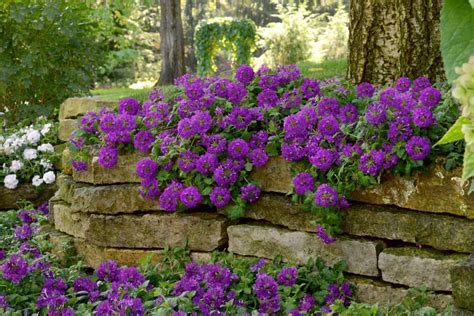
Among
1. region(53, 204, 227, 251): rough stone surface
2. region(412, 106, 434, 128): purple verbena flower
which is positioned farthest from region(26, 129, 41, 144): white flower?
region(412, 106, 434, 128): purple verbena flower

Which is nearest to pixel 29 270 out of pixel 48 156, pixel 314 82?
pixel 314 82

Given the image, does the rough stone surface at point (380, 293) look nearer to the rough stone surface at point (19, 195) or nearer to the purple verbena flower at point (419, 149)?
the purple verbena flower at point (419, 149)

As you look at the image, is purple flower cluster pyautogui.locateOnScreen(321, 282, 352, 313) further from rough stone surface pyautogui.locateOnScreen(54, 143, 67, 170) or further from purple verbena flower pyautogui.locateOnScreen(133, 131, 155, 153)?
rough stone surface pyautogui.locateOnScreen(54, 143, 67, 170)

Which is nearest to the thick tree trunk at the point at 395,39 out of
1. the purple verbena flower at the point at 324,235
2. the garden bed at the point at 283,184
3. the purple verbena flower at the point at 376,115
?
the garden bed at the point at 283,184

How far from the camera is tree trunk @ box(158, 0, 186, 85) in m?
11.4

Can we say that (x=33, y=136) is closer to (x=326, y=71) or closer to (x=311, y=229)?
(x=311, y=229)

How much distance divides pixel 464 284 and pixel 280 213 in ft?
4.09

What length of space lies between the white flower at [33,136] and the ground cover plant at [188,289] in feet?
9.12

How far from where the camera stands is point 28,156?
570 cm

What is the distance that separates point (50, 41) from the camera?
7.58m

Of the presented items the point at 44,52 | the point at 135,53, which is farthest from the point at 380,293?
the point at 135,53

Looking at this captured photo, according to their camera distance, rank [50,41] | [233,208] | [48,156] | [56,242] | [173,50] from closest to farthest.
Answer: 1. [233,208]
2. [56,242]
3. [48,156]
4. [50,41]
5. [173,50]

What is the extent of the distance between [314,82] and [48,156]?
3073 mm

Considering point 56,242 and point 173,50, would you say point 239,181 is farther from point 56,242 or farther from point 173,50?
point 173,50
